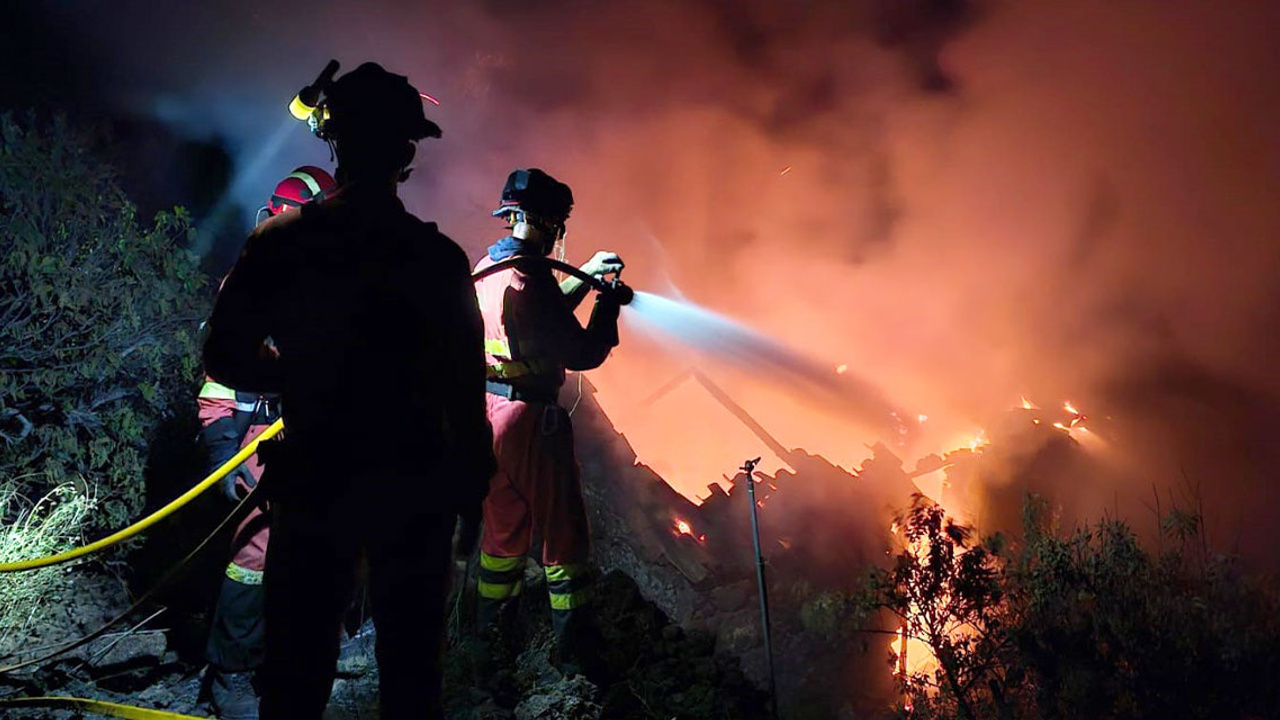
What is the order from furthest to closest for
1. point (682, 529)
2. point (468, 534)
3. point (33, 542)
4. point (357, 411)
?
point (682, 529) < point (33, 542) < point (468, 534) < point (357, 411)

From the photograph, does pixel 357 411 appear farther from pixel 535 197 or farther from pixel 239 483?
pixel 239 483

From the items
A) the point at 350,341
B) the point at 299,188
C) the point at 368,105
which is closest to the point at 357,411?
the point at 350,341

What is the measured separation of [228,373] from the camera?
1.96 metres

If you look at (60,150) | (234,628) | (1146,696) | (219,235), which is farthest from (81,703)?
(1146,696)

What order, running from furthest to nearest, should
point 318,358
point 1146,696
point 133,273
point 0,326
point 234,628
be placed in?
point 1146,696, point 133,273, point 0,326, point 234,628, point 318,358

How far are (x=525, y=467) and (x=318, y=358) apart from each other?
2214mm

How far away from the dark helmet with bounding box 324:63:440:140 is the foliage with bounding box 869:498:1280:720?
802 centimetres

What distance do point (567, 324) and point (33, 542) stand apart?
4275 mm

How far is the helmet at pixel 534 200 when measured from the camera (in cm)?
407

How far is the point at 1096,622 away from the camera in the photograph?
23.7 feet

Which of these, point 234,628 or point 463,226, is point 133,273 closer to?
point 234,628

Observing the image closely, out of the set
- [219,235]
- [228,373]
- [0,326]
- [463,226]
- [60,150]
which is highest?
[463,226]

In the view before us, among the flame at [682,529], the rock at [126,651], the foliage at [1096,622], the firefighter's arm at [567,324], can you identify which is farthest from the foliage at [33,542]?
the flame at [682,529]

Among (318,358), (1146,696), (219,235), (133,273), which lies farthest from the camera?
(219,235)
